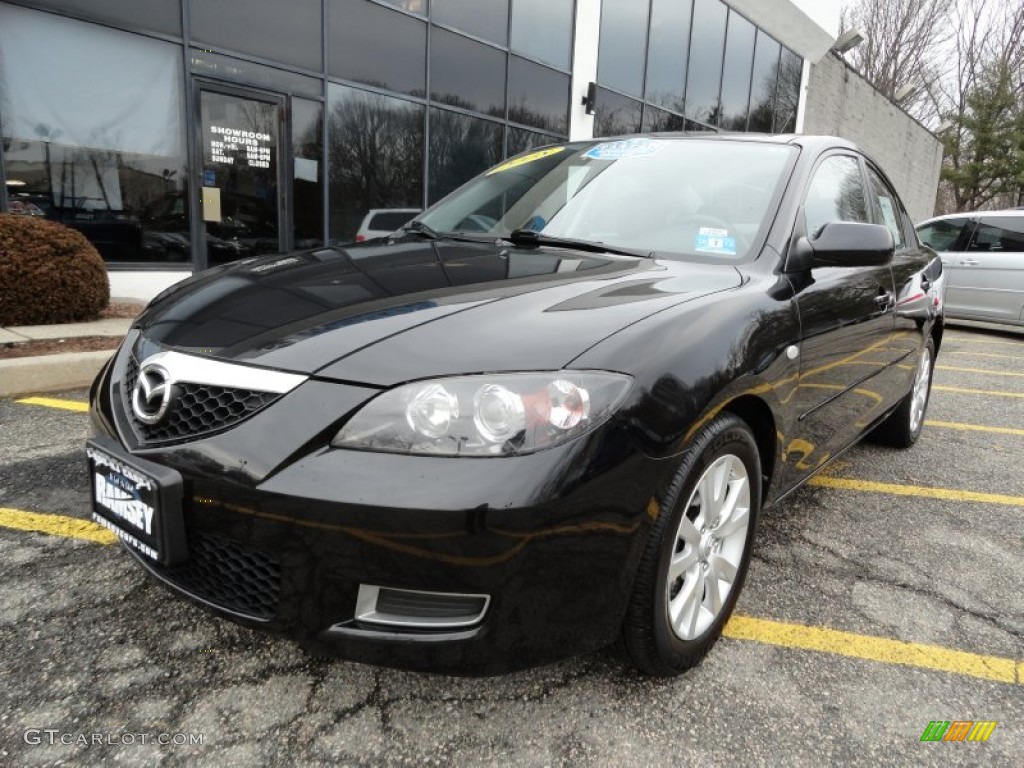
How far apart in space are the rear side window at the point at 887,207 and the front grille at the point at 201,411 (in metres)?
3.01

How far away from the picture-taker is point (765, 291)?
7.00 feet

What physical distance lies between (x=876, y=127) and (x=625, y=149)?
25.5 m

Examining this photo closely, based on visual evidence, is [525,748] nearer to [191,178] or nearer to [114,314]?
[114,314]

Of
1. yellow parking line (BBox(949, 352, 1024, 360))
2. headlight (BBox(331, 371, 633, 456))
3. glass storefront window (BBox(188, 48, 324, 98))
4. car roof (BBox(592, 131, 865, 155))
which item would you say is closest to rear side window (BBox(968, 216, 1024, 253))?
yellow parking line (BBox(949, 352, 1024, 360))

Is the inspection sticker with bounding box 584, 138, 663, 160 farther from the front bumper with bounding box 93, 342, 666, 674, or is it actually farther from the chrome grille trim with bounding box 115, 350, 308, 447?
the chrome grille trim with bounding box 115, 350, 308, 447

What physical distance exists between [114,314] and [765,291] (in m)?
5.85

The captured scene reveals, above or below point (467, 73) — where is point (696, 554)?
below

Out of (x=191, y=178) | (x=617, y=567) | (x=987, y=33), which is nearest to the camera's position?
(x=617, y=567)

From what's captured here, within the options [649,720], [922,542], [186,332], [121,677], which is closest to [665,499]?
[649,720]

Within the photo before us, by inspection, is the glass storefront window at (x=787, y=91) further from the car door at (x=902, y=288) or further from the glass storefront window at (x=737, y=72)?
the car door at (x=902, y=288)

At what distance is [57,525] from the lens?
257cm

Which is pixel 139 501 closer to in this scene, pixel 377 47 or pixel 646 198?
pixel 646 198

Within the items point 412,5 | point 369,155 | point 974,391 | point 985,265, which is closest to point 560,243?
point 974,391

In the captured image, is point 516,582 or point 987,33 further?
A: point 987,33
